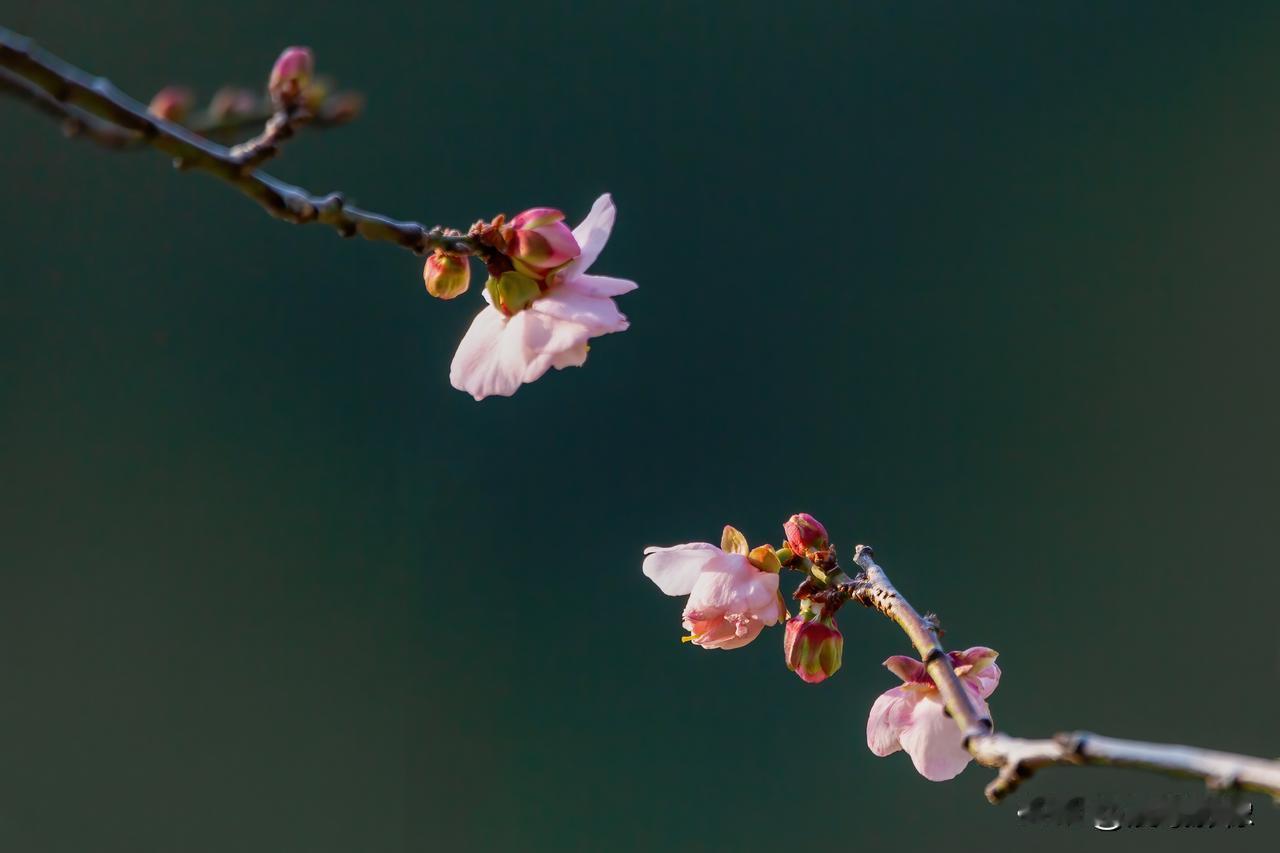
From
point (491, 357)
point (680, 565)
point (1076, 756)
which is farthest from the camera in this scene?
point (680, 565)

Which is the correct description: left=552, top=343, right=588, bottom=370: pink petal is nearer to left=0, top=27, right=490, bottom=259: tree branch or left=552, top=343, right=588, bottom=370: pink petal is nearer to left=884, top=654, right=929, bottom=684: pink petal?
left=0, top=27, right=490, bottom=259: tree branch

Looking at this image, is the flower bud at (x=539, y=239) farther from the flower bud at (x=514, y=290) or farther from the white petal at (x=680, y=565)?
the white petal at (x=680, y=565)

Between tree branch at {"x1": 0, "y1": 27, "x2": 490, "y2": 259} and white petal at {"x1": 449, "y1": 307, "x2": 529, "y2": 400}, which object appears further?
white petal at {"x1": 449, "y1": 307, "x2": 529, "y2": 400}

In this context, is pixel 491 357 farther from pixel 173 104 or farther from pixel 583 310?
pixel 173 104

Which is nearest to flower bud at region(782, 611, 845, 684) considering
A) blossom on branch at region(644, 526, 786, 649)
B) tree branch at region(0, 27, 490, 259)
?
blossom on branch at region(644, 526, 786, 649)

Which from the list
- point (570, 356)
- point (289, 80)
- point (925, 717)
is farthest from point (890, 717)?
point (289, 80)

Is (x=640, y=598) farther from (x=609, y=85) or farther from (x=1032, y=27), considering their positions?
(x=1032, y=27)

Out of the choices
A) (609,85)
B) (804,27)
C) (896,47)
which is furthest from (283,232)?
(896,47)
